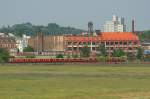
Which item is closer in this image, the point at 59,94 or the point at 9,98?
the point at 9,98

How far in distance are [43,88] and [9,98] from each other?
1043cm

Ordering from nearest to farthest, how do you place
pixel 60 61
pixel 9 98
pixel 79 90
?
pixel 9 98 < pixel 79 90 < pixel 60 61

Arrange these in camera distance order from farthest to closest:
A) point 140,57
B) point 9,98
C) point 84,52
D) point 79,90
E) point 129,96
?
1. point 84,52
2. point 140,57
3. point 79,90
4. point 129,96
5. point 9,98

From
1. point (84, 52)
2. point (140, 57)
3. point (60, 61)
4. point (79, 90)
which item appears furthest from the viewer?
point (84, 52)

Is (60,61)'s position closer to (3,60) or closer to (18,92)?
(3,60)

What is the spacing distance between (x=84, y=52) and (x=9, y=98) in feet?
480

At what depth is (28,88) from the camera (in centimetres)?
4919

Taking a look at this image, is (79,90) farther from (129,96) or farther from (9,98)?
(9,98)

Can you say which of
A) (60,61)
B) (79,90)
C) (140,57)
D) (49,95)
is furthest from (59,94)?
(140,57)

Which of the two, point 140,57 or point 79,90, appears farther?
point 140,57

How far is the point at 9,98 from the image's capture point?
3903cm

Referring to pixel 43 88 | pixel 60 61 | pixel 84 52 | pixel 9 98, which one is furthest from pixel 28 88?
pixel 84 52

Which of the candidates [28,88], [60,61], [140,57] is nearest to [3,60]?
[60,61]

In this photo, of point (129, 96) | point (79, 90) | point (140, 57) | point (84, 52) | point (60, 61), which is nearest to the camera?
point (129, 96)
